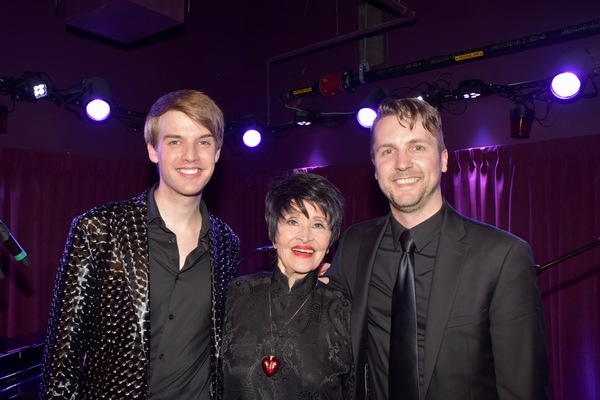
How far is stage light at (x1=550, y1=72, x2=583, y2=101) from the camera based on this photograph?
15.9 ft

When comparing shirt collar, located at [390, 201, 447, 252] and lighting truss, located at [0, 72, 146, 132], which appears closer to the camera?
shirt collar, located at [390, 201, 447, 252]

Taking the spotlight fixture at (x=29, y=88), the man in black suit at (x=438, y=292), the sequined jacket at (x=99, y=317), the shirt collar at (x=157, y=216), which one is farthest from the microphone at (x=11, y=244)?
the spotlight fixture at (x=29, y=88)

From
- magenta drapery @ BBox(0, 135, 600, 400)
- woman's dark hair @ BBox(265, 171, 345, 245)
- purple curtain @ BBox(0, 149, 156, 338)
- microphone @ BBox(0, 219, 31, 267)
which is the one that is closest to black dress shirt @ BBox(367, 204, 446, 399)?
woman's dark hair @ BBox(265, 171, 345, 245)

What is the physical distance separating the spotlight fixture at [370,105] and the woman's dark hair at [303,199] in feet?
12.2

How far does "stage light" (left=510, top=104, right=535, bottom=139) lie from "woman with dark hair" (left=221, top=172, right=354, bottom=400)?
3714 mm

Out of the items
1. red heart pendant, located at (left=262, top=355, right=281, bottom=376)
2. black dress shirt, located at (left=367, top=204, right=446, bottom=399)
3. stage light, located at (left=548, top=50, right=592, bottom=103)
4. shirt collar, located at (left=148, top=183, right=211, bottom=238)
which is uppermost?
stage light, located at (left=548, top=50, right=592, bottom=103)

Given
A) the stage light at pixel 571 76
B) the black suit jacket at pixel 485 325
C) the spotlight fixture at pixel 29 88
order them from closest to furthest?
1. the black suit jacket at pixel 485 325
2. the stage light at pixel 571 76
3. the spotlight fixture at pixel 29 88

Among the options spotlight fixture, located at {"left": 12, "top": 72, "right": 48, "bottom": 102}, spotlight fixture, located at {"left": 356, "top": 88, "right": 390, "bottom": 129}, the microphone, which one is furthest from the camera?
spotlight fixture, located at {"left": 356, "top": 88, "right": 390, "bottom": 129}

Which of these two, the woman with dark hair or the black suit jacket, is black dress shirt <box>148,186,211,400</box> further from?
the black suit jacket

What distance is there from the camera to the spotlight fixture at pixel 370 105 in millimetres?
5906

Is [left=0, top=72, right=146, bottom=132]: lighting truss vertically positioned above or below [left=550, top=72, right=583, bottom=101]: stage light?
above

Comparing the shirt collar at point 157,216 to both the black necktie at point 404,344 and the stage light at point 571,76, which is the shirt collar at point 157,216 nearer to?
the black necktie at point 404,344

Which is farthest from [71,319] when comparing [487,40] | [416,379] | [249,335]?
[487,40]

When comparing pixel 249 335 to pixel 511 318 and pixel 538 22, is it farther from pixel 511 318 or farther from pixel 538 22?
pixel 538 22
